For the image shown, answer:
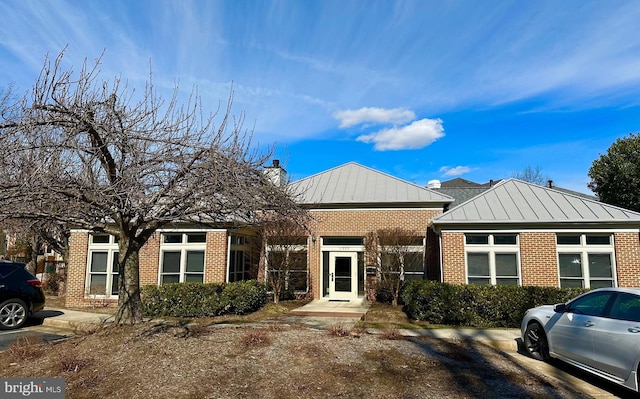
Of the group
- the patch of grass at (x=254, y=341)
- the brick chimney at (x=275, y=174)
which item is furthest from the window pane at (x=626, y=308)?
the brick chimney at (x=275, y=174)

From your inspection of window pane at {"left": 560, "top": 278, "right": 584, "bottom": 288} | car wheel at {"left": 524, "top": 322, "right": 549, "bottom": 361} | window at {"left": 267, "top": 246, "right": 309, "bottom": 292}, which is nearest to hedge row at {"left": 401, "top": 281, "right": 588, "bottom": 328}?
window pane at {"left": 560, "top": 278, "right": 584, "bottom": 288}

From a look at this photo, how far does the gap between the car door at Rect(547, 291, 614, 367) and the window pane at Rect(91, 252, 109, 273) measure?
568 inches

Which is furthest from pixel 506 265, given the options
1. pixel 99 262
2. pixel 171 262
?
pixel 99 262

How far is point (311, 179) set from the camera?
18469 millimetres

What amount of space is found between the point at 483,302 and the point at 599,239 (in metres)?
4.86

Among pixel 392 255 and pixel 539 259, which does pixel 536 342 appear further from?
pixel 392 255

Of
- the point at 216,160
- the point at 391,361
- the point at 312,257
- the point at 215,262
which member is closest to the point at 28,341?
the point at 216,160

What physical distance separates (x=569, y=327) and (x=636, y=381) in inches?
56.1

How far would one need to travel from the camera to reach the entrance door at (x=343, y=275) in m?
16.1

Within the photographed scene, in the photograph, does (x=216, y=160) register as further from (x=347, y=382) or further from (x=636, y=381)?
(x=636, y=381)

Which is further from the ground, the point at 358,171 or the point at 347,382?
the point at 358,171

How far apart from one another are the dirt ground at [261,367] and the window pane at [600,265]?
740 cm

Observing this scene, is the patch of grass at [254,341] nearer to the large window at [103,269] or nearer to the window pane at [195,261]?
the window pane at [195,261]

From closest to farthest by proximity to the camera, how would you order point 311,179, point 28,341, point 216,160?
point 216,160 < point 28,341 < point 311,179
